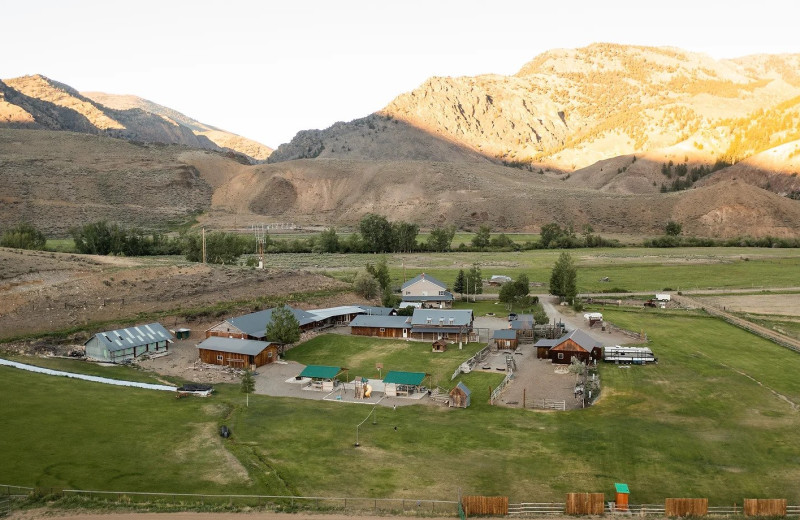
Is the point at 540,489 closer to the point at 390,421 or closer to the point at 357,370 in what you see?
the point at 390,421

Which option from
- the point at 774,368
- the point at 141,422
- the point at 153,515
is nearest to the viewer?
the point at 153,515

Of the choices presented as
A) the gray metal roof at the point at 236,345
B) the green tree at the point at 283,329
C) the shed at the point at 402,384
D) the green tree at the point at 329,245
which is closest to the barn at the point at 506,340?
the shed at the point at 402,384

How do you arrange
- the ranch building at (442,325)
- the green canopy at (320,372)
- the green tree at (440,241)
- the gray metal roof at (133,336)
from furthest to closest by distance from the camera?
the green tree at (440,241)
the ranch building at (442,325)
the gray metal roof at (133,336)
the green canopy at (320,372)

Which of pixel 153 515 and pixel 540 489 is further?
pixel 540 489

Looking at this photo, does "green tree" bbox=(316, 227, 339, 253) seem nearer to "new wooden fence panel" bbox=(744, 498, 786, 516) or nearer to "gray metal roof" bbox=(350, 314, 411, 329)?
"gray metal roof" bbox=(350, 314, 411, 329)

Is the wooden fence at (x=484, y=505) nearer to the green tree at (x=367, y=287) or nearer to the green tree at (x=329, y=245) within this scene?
the green tree at (x=367, y=287)

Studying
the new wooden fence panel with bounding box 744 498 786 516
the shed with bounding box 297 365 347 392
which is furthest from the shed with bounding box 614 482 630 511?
the shed with bounding box 297 365 347 392

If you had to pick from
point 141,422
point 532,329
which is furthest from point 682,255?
point 141,422
